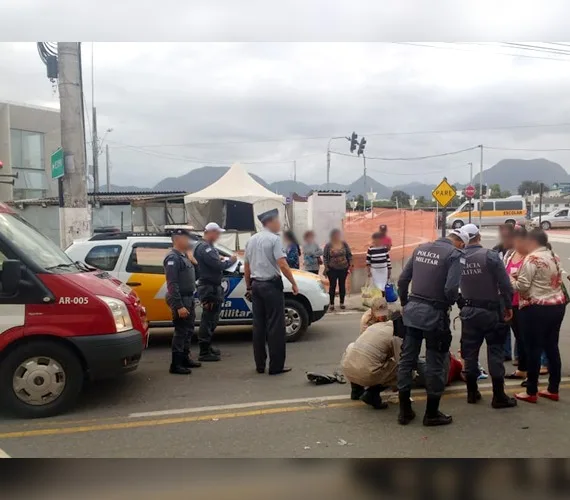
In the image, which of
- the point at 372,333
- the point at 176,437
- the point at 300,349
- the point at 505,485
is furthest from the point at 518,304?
the point at 176,437

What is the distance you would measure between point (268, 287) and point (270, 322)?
387 millimetres

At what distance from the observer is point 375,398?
4.72 metres

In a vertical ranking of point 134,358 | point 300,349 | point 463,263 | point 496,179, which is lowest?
point 300,349

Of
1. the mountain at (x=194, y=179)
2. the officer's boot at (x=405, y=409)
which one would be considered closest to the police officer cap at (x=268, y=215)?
the mountain at (x=194, y=179)

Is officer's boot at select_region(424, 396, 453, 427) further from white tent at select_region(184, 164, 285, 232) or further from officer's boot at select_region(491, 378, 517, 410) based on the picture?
white tent at select_region(184, 164, 285, 232)

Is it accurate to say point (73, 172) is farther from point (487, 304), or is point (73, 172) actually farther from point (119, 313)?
point (487, 304)

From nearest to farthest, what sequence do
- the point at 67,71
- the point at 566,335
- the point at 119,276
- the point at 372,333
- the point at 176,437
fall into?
the point at 176,437, the point at 372,333, the point at 67,71, the point at 119,276, the point at 566,335

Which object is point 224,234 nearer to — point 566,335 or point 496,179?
point 496,179

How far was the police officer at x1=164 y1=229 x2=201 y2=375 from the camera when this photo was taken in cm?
566

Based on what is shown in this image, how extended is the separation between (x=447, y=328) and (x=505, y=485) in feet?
4.11

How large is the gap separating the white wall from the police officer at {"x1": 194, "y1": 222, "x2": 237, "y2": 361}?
4.17 ft

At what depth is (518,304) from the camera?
5.11 meters

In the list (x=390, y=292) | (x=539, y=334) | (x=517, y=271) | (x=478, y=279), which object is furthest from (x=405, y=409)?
(x=390, y=292)

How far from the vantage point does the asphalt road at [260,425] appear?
3895 mm
